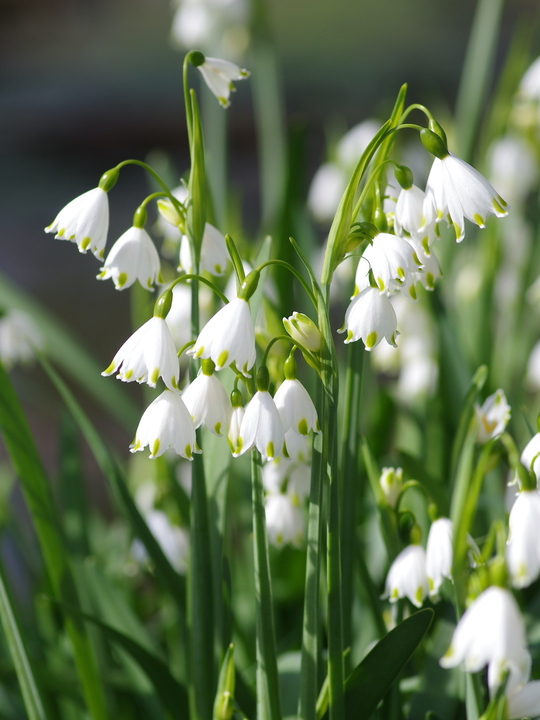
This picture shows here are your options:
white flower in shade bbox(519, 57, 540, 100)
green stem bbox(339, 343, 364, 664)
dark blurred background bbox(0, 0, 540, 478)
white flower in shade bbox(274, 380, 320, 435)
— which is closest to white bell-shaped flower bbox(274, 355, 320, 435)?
white flower in shade bbox(274, 380, 320, 435)

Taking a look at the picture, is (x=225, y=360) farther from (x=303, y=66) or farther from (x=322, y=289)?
(x=303, y=66)

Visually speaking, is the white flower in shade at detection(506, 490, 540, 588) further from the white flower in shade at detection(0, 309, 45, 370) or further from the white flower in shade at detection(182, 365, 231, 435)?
the white flower in shade at detection(0, 309, 45, 370)

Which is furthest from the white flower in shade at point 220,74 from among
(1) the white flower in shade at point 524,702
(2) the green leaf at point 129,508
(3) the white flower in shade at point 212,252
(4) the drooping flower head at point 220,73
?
(1) the white flower in shade at point 524,702

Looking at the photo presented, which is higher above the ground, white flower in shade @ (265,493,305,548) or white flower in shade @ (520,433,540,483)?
white flower in shade @ (520,433,540,483)

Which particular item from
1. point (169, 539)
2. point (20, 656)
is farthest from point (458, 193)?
point (169, 539)

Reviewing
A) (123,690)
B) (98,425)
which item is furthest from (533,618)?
(98,425)

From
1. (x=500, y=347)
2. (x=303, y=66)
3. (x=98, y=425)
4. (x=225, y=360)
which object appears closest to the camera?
(x=225, y=360)
